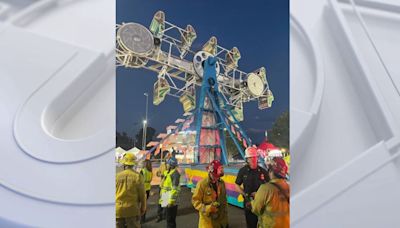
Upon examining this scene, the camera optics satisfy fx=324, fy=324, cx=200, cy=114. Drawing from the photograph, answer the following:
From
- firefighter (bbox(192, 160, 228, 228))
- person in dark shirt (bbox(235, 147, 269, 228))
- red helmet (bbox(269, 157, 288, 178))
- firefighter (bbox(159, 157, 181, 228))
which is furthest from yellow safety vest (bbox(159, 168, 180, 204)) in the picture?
red helmet (bbox(269, 157, 288, 178))

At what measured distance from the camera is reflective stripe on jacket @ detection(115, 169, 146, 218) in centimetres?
187

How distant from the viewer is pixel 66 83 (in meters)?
1.92

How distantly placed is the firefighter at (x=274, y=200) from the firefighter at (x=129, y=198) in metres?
0.68

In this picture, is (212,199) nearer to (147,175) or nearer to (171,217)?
(171,217)

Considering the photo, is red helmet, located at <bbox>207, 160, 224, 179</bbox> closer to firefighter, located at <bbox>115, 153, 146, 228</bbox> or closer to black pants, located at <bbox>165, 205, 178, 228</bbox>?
black pants, located at <bbox>165, 205, 178, 228</bbox>

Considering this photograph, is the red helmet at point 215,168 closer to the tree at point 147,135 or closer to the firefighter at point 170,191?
the firefighter at point 170,191

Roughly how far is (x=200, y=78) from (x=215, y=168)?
55 cm

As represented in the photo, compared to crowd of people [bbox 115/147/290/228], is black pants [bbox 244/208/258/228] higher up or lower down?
lower down

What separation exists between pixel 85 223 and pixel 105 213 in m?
0.13

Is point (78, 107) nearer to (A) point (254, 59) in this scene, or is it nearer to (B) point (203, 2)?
(B) point (203, 2)

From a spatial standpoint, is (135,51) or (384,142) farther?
(384,142)

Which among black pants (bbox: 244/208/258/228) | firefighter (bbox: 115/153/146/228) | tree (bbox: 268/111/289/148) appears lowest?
black pants (bbox: 244/208/258/228)

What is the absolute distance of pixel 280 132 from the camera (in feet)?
6.52

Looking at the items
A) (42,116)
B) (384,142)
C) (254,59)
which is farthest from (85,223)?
(384,142)
